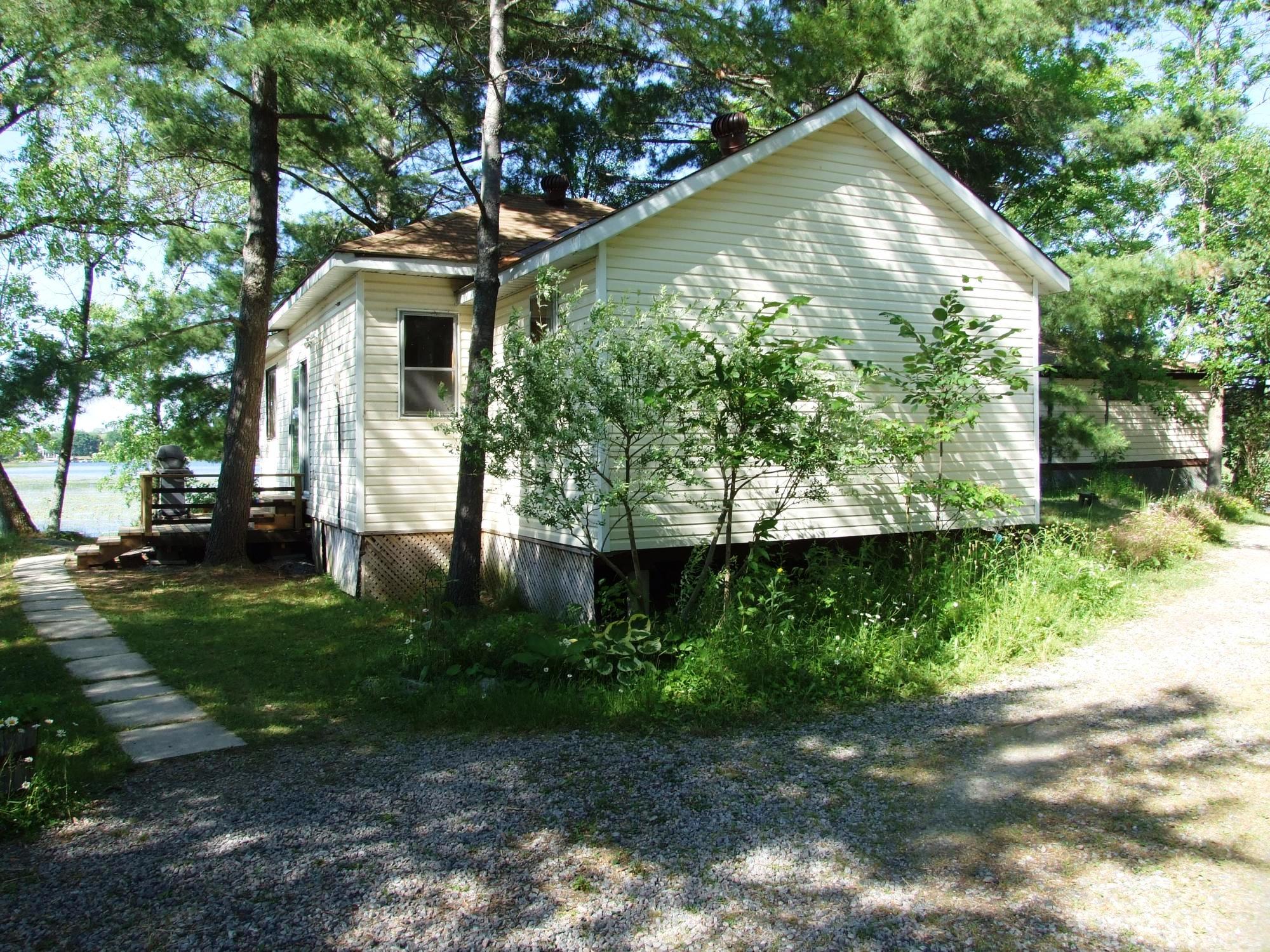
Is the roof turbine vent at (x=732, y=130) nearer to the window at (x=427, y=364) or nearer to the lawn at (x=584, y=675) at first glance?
the window at (x=427, y=364)

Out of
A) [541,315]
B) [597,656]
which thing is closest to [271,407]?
[541,315]

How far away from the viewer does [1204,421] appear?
66.6 feet

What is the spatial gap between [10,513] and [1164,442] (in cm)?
2530

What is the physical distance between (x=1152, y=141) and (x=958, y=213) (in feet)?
29.5

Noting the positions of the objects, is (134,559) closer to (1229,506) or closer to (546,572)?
(546,572)

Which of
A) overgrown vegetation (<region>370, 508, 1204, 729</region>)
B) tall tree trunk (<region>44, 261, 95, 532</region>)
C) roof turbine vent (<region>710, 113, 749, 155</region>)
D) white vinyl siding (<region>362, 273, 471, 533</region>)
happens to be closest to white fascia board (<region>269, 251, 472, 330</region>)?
white vinyl siding (<region>362, 273, 471, 533</region>)

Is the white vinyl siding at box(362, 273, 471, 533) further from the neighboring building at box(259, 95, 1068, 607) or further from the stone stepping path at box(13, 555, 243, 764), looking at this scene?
the stone stepping path at box(13, 555, 243, 764)

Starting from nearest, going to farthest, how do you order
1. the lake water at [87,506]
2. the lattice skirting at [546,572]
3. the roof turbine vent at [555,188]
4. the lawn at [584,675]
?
the lawn at [584,675] < the lattice skirting at [546,572] < the roof turbine vent at [555,188] < the lake water at [87,506]

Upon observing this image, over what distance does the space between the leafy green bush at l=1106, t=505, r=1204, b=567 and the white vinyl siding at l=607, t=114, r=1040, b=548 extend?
107 cm

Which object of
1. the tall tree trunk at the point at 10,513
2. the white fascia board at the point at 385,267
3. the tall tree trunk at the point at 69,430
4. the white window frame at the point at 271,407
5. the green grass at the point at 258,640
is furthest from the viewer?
the tall tree trunk at the point at 69,430

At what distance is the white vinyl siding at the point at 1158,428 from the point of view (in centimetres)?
1923

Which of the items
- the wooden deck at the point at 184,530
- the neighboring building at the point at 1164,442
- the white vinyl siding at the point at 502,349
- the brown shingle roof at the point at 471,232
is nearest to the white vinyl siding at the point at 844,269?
the white vinyl siding at the point at 502,349

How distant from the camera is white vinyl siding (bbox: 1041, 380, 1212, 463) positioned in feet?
63.1

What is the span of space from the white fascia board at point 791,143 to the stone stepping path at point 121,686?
506 cm
